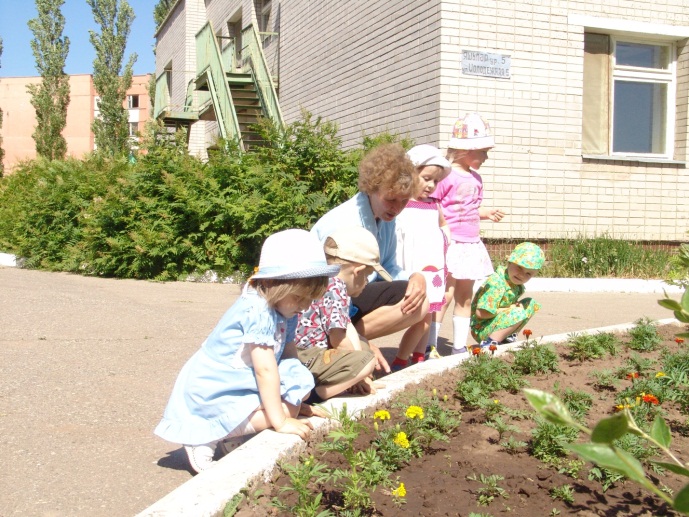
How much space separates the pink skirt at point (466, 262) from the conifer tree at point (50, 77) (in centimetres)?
3528

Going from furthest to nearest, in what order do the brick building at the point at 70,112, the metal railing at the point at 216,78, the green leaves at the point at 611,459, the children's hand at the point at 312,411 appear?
the brick building at the point at 70,112 < the metal railing at the point at 216,78 < the children's hand at the point at 312,411 < the green leaves at the point at 611,459

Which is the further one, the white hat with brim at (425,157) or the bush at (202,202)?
the bush at (202,202)

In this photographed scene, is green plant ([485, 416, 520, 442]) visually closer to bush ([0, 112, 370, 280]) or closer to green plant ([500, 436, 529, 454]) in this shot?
green plant ([500, 436, 529, 454])

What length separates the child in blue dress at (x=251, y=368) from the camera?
121 inches

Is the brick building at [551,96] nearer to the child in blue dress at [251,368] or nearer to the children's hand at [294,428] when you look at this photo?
the child in blue dress at [251,368]

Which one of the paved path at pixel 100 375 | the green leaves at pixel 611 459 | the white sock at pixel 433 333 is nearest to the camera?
the green leaves at pixel 611 459

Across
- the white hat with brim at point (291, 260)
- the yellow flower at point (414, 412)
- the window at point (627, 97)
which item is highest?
the window at point (627, 97)

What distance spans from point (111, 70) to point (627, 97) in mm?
30768

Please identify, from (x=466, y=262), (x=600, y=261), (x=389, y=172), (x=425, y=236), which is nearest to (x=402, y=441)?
(x=389, y=172)

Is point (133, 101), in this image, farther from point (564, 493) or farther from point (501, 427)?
point (564, 493)

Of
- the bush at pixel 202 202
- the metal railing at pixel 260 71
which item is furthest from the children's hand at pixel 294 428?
the metal railing at pixel 260 71

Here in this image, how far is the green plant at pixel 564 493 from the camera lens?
2.57 metres

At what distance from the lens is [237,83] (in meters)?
16.0

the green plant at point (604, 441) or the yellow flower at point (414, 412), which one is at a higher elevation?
the green plant at point (604, 441)
